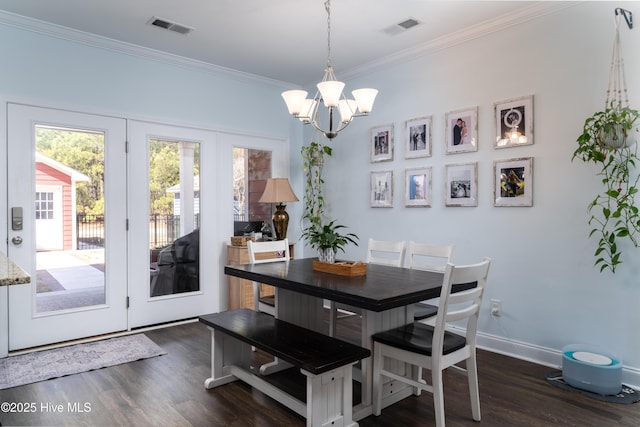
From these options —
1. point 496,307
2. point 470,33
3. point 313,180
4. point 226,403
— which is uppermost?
point 470,33

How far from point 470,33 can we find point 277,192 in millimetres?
2480

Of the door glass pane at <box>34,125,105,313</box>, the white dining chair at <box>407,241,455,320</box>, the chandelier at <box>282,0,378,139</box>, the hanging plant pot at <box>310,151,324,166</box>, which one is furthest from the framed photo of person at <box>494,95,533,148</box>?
the door glass pane at <box>34,125,105,313</box>

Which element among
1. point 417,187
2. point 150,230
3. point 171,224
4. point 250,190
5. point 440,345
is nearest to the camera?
point 440,345

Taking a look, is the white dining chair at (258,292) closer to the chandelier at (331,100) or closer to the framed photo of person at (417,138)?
the chandelier at (331,100)

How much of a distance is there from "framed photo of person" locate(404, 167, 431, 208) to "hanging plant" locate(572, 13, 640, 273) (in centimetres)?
134

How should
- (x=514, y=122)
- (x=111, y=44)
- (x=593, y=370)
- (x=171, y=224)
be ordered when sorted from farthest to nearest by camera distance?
(x=171, y=224) → (x=111, y=44) → (x=514, y=122) → (x=593, y=370)

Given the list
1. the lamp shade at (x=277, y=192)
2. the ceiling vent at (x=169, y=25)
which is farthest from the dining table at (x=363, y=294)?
the ceiling vent at (x=169, y=25)

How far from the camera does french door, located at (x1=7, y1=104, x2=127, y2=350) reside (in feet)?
11.5

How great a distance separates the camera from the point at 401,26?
3.58 meters

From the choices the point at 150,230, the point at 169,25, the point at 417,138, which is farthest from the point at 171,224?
the point at 417,138

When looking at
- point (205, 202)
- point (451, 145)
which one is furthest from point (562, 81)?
point (205, 202)

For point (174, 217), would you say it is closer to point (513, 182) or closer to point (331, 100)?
point (331, 100)

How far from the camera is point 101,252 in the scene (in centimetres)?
394

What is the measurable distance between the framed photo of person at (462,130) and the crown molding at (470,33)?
2.09 ft
